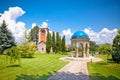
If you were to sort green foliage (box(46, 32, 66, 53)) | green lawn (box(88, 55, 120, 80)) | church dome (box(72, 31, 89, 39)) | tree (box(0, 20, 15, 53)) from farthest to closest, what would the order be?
1. green foliage (box(46, 32, 66, 53))
2. tree (box(0, 20, 15, 53))
3. church dome (box(72, 31, 89, 39))
4. green lawn (box(88, 55, 120, 80))

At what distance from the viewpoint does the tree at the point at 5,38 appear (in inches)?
1513

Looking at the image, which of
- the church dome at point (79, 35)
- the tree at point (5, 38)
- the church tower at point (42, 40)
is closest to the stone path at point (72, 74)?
the church dome at point (79, 35)

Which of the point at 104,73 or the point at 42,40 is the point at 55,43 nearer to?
the point at 42,40

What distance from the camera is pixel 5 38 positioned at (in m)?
38.8

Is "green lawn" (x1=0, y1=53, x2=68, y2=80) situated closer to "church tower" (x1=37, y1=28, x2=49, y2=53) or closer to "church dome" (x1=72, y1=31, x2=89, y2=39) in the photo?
"church dome" (x1=72, y1=31, x2=89, y2=39)

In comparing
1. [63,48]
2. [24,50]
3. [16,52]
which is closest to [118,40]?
[16,52]

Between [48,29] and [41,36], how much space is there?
4.43 meters

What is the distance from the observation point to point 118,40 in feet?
76.7

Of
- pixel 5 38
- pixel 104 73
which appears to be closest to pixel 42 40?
pixel 5 38

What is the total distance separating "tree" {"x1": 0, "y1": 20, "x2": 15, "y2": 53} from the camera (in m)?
38.4

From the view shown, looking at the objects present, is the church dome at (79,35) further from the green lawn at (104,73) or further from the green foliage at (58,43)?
the green foliage at (58,43)

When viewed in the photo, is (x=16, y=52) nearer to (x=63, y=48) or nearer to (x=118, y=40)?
(x=118, y=40)

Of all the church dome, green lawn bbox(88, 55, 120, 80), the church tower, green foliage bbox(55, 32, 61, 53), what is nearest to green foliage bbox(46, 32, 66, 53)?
green foliage bbox(55, 32, 61, 53)

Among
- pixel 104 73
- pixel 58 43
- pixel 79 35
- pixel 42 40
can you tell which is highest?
pixel 42 40
